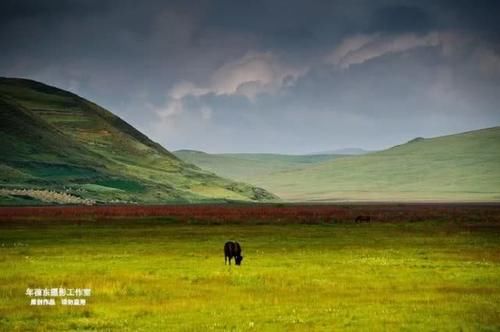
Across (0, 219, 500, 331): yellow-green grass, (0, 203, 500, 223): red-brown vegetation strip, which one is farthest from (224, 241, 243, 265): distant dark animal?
(0, 203, 500, 223): red-brown vegetation strip

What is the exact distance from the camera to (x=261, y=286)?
3397 cm

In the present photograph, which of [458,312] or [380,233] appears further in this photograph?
[380,233]

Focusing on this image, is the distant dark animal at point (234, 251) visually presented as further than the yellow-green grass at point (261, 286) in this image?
Yes

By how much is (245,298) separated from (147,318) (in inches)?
220

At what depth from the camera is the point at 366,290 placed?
3256 cm

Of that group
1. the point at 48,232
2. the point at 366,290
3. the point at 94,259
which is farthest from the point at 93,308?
the point at 48,232

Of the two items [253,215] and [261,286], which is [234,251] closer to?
[261,286]

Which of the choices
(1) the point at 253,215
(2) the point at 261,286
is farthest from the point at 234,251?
(1) the point at 253,215

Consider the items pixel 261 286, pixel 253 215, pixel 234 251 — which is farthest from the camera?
pixel 253 215

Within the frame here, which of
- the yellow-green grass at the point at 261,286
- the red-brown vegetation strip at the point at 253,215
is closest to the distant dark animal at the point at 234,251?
the yellow-green grass at the point at 261,286

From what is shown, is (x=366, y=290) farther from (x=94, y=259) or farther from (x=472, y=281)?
(x=94, y=259)

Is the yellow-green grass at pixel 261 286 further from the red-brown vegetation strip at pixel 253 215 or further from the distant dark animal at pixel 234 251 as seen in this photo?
the red-brown vegetation strip at pixel 253 215

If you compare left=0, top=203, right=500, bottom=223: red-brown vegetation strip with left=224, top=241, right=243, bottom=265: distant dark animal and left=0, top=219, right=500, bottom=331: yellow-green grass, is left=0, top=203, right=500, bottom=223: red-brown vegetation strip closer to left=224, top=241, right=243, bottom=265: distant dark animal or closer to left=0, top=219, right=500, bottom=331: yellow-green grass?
left=0, top=219, right=500, bottom=331: yellow-green grass

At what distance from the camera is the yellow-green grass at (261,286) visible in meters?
24.9
